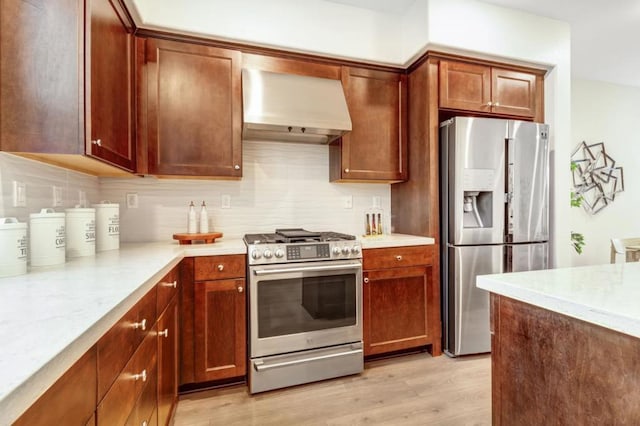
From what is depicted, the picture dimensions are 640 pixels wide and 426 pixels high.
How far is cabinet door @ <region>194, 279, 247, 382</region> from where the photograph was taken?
1.93m

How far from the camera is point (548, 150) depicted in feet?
8.56

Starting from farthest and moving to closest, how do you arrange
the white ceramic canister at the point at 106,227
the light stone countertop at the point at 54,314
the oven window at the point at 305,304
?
the oven window at the point at 305,304 → the white ceramic canister at the point at 106,227 → the light stone countertop at the point at 54,314

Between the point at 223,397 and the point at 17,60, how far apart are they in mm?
1931

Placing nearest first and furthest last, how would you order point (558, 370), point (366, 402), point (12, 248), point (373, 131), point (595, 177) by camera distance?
point (558, 370)
point (12, 248)
point (366, 402)
point (373, 131)
point (595, 177)

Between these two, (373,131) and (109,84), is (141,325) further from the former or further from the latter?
(373,131)

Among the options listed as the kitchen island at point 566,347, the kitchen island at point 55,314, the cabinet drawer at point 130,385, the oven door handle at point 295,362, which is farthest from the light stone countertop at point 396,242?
the cabinet drawer at point 130,385

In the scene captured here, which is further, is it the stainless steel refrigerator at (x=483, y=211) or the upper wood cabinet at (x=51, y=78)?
the stainless steel refrigerator at (x=483, y=211)

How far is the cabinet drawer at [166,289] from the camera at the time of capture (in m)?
1.35

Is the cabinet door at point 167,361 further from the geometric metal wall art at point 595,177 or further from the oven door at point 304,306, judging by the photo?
the geometric metal wall art at point 595,177

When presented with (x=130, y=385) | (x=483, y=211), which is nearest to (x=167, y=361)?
(x=130, y=385)

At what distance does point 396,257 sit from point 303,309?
2.58 feet

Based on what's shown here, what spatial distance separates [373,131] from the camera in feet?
8.66

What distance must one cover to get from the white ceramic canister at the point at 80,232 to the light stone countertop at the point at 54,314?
205 millimetres

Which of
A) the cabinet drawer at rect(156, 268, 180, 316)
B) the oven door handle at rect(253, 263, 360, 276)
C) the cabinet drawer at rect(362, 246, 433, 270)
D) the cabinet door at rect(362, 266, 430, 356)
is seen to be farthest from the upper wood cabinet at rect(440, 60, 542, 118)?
the cabinet drawer at rect(156, 268, 180, 316)
